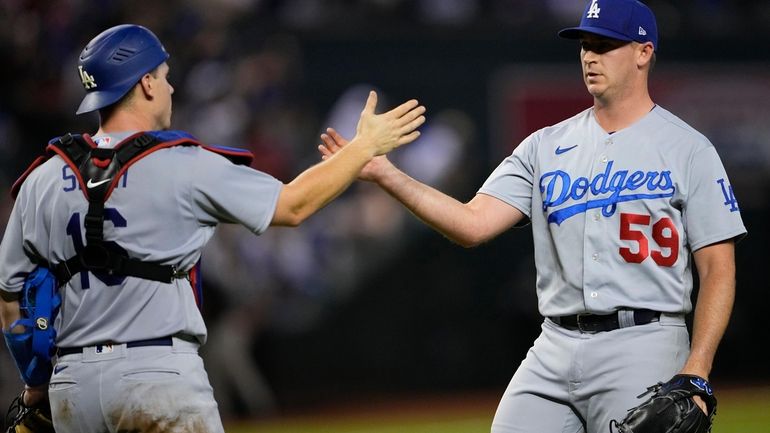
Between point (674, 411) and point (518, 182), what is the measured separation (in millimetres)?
1226

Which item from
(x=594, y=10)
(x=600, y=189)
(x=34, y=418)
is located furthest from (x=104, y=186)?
(x=594, y=10)

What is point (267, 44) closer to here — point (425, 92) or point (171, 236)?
point (425, 92)

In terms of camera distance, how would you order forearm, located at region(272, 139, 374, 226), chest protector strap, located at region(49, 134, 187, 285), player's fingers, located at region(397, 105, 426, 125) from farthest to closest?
player's fingers, located at region(397, 105, 426, 125) → forearm, located at region(272, 139, 374, 226) → chest protector strap, located at region(49, 134, 187, 285)

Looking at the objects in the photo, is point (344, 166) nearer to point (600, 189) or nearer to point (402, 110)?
point (402, 110)

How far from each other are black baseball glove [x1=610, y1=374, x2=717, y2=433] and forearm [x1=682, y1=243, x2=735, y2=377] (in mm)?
78

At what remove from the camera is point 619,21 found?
454cm

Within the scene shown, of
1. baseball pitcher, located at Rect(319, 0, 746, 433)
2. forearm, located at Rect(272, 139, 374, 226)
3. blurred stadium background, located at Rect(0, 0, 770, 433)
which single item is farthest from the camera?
blurred stadium background, located at Rect(0, 0, 770, 433)

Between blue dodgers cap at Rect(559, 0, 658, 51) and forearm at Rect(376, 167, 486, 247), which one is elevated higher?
blue dodgers cap at Rect(559, 0, 658, 51)

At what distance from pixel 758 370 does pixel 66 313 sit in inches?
400

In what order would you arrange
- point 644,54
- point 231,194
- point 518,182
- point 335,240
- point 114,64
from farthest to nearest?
point 335,240 < point 518,182 < point 644,54 < point 114,64 < point 231,194

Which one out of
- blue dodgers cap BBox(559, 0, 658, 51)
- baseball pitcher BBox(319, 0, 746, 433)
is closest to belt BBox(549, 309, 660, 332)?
baseball pitcher BBox(319, 0, 746, 433)

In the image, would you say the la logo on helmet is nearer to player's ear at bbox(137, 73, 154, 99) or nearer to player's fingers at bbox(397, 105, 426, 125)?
player's ear at bbox(137, 73, 154, 99)

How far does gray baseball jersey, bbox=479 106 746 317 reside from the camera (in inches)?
170

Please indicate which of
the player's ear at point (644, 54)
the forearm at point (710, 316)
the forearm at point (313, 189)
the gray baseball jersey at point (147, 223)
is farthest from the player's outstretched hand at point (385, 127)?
the forearm at point (710, 316)
